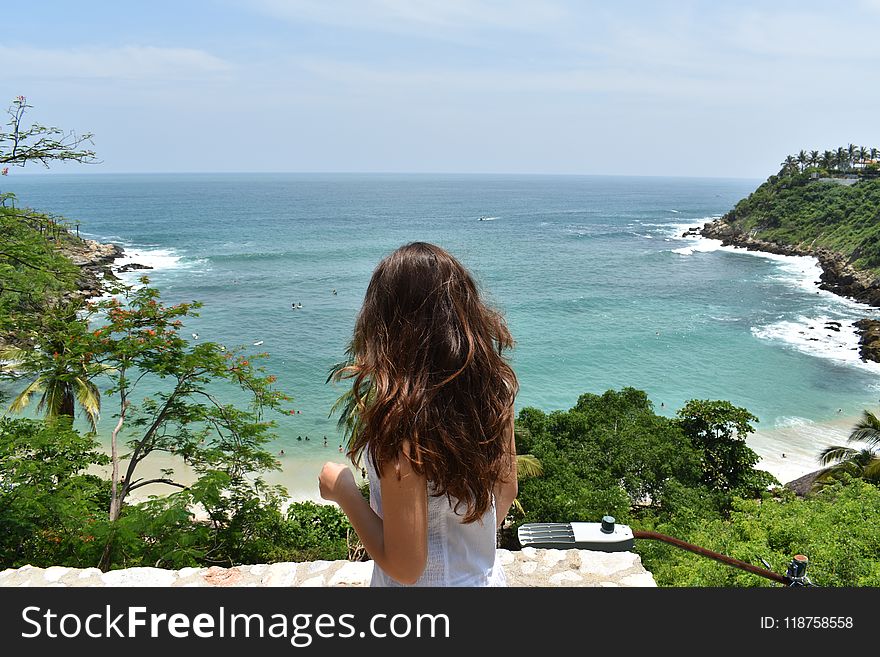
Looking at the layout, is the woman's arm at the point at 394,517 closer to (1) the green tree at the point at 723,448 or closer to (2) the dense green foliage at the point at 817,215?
→ (1) the green tree at the point at 723,448

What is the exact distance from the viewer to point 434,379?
5.06ft

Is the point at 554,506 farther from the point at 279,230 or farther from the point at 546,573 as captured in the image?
the point at 279,230

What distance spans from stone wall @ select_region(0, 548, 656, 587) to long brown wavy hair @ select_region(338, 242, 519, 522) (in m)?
3.32

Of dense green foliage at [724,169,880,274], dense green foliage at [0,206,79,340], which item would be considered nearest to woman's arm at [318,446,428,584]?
dense green foliage at [0,206,79,340]

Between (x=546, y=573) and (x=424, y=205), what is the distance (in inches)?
4500

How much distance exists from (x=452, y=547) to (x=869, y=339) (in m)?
34.0

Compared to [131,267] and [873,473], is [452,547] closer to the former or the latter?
[873,473]

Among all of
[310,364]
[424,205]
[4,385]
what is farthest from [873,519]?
[424,205]

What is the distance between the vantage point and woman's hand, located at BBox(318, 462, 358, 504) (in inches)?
62.9

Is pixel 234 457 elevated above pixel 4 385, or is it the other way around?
pixel 234 457

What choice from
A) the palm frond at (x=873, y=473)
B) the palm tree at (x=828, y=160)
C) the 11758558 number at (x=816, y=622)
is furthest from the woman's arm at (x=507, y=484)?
the palm tree at (x=828, y=160)

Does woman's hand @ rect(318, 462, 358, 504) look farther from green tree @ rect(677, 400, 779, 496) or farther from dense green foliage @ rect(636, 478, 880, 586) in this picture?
green tree @ rect(677, 400, 779, 496)

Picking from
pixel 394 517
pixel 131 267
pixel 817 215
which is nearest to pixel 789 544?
pixel 394 517

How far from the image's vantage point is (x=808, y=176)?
67562 millimetres
